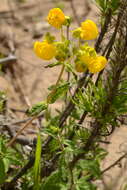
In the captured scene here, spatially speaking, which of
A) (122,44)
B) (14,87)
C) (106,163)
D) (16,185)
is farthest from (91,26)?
(14,87)

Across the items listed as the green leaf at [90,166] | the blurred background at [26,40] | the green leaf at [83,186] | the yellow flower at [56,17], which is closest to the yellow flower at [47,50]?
the yellow flower at [56,17]

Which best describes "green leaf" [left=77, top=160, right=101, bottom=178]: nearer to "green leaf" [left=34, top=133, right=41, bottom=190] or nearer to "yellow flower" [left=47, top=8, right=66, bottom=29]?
"green leaf" [left=34, top=133, right=41, bottom=190]

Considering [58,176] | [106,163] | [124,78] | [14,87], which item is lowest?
[106,163]

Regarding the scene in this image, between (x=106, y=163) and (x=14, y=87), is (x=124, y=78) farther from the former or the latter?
(x=14, y=87)

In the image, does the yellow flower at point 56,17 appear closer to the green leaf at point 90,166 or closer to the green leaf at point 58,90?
the green leaf at point 58,90

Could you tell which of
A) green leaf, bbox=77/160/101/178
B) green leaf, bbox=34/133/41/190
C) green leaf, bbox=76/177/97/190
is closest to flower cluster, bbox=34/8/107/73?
green leaf, bbox=34/133/41/190

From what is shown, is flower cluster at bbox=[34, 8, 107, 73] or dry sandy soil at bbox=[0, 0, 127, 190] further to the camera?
dry sandy soil at bbox=[0, 0, 127, 190]

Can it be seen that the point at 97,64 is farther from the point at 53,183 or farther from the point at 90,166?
the point at 53,183

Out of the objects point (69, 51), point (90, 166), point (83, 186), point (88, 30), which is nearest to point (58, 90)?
point (69, 51)
